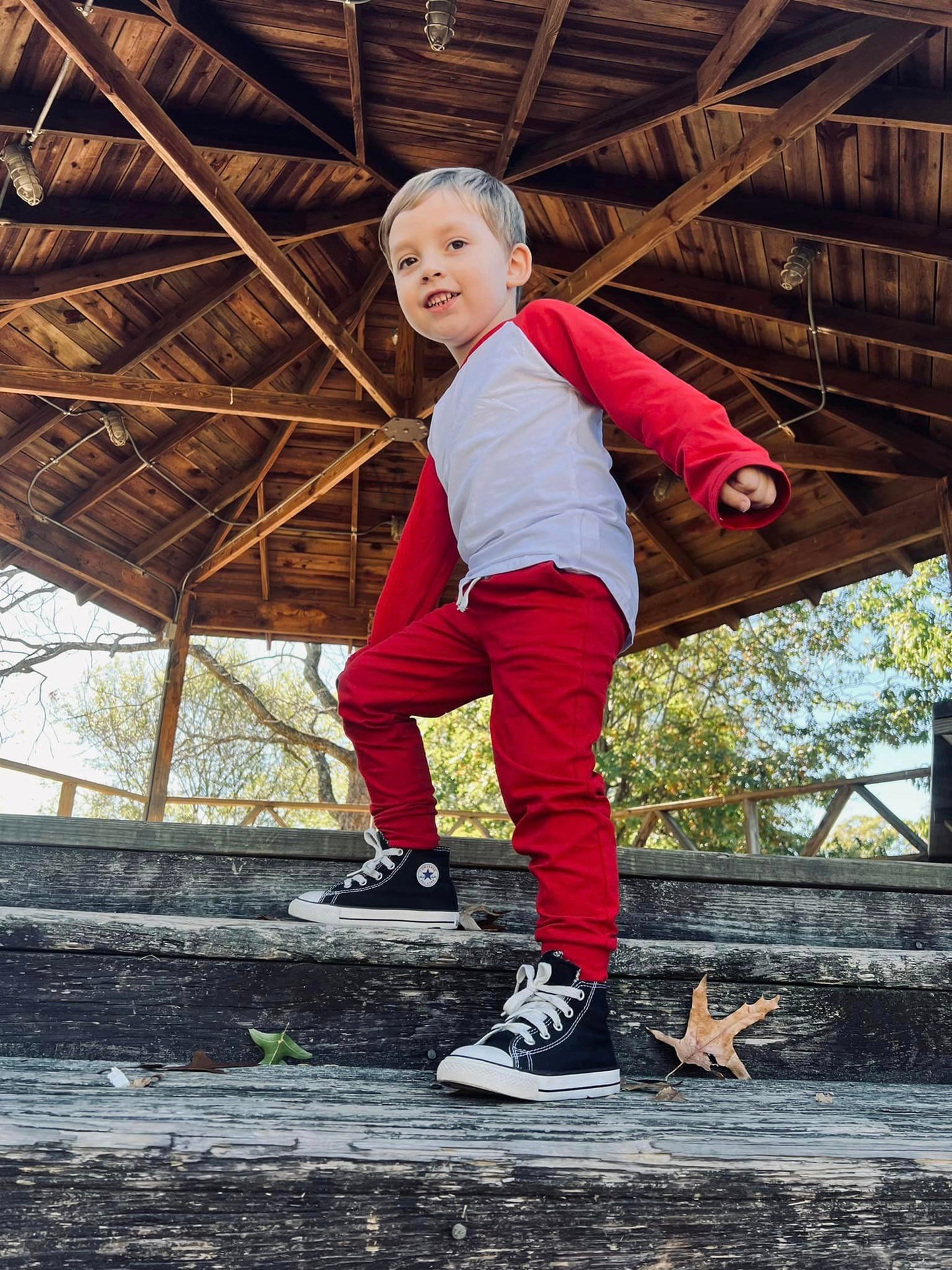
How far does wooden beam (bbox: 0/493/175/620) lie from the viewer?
274 inches

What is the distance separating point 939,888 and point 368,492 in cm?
683

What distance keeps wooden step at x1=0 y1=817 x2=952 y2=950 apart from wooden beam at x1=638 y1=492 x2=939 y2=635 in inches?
193

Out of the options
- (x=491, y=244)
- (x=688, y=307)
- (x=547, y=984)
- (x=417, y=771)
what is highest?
(x=688, y=307)

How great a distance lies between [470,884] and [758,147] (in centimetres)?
289

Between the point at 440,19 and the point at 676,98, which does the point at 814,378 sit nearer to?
the point at 676,98

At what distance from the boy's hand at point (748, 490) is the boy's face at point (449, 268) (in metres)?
0.60

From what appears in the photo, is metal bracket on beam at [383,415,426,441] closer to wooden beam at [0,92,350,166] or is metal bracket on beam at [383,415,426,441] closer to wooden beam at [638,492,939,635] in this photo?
wooden beam at [0,92,350,166]

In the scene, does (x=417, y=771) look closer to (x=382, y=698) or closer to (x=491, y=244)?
(x=382, y=698)

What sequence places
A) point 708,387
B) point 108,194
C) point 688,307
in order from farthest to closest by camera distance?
point 708,387, point 688,307, point 108,194

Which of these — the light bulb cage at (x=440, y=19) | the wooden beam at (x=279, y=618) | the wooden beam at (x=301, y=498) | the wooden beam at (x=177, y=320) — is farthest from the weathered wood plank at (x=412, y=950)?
the wooden beam at (x=279, y=618)

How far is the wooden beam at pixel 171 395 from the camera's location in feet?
17.0

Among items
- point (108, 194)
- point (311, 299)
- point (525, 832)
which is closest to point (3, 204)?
point (108, 194)

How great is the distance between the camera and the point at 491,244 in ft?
5.30

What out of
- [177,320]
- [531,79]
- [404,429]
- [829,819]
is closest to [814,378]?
[404,429]
